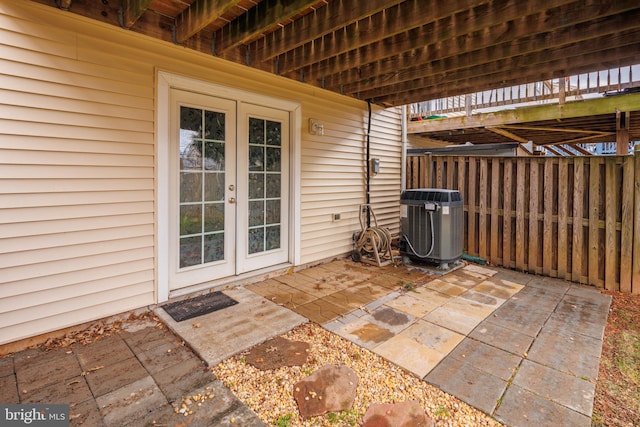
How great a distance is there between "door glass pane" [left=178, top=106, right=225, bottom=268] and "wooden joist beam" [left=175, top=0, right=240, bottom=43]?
70cm

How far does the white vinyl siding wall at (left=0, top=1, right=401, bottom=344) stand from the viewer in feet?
7.46

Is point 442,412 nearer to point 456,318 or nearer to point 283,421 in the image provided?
point 283,421

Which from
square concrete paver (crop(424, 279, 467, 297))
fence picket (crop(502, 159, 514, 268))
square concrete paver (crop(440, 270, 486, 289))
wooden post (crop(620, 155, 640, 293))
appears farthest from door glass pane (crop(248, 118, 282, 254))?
wooden post (crop(620, 155, 640, 293))

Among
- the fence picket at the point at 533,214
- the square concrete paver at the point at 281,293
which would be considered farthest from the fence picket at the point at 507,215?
the square concrete paver at the point at 281,293

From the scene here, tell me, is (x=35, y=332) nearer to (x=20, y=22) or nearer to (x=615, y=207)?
(x=20, y=22)

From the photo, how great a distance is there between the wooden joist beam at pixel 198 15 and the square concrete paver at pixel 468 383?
2938 mm

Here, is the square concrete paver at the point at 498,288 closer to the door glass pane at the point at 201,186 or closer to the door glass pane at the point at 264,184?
the door glass pane at the point at 264,184

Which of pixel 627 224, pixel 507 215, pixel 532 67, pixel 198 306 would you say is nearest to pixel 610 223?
pixel 627 224

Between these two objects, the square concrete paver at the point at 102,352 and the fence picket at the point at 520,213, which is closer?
the square concrete paver at the point at 102,352

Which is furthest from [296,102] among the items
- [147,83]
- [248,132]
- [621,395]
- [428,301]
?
[621,395]

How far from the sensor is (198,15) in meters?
2.59

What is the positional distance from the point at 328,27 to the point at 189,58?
4.76 ft

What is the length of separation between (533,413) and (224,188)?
127 inches

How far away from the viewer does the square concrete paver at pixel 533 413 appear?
5.50 feet
